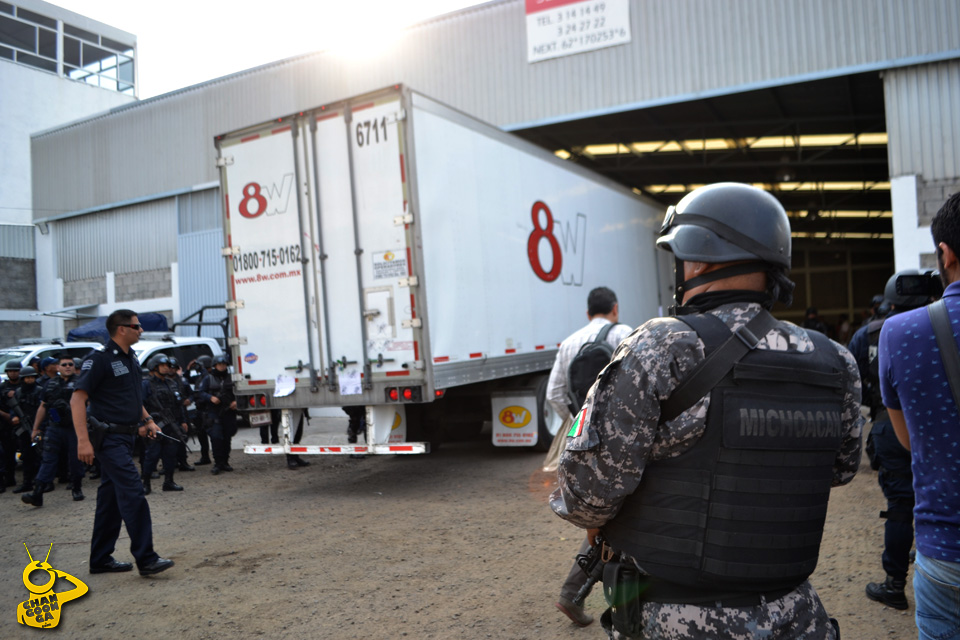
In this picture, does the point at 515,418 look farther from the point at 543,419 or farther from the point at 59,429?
the point at 59,429

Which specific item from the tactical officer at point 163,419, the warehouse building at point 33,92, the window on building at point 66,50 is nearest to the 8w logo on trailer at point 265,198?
the tactical officer at point 163,419

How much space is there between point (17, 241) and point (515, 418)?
2047 centimetres

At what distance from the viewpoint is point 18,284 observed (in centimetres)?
2295

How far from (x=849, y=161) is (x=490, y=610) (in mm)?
17936

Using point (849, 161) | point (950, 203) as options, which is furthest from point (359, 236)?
point (849, 161)

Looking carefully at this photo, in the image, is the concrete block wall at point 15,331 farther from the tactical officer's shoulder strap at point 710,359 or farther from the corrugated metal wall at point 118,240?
the tactical officer's shoulder strap at point 710,359

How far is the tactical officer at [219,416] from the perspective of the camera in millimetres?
10078

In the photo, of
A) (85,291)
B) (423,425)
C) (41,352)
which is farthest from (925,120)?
(85,291)

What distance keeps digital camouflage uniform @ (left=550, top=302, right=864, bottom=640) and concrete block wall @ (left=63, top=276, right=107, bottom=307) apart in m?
22.8

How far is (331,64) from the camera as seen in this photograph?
1656 cm

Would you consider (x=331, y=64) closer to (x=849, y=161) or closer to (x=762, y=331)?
(x=849, y=161)

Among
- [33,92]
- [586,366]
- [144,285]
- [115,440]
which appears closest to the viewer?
[586,366]

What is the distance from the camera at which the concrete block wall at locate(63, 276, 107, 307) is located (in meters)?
21.6

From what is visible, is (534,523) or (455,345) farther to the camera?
(455,345)
